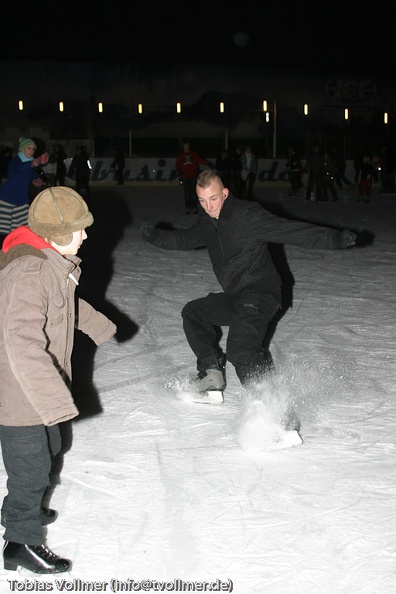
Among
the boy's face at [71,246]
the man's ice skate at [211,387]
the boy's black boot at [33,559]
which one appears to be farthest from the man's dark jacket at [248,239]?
the boy's black boot at [33,559]

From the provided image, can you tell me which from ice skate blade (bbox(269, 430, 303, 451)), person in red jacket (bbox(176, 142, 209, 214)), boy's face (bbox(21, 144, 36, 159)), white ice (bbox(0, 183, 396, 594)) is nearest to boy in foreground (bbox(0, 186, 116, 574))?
white ice (bbox(0, 183, 396, 594))

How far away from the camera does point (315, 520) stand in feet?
8.95

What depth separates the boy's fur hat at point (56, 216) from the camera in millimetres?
2436

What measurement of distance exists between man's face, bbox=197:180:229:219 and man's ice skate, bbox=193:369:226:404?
2.70ft

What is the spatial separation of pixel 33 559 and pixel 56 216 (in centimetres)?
106

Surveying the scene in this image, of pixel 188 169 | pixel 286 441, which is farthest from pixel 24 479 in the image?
pixel 188 169

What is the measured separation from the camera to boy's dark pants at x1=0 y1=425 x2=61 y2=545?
7.70 feet

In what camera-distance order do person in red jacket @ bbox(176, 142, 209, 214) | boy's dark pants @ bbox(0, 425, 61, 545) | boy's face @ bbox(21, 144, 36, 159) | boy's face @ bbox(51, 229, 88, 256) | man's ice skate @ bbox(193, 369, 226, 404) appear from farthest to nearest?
person in red jacket @ bbox(176, 142, 209, 214), boy's face @ bbox(21, 144, 36, 159), man's ice skate @ bbox(193, 369, 226, 404), boy's face @ bbox(51, 229, 88, 256), boy's dark pants @ bbox(0, 425, 61, 545)

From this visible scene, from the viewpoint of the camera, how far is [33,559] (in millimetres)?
2363

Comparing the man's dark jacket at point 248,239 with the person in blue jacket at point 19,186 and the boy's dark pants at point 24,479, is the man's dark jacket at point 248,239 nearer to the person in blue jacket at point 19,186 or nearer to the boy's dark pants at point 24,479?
the boy's dark pants at point 24,479

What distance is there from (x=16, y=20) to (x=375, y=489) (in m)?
32.1

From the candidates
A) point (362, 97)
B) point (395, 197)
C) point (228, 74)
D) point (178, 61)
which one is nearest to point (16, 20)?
point (178, 61)

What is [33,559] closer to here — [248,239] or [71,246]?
[71,246]

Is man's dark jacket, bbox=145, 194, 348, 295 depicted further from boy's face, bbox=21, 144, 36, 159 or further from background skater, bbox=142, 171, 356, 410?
boy's face, bbox=21, 144, 36, 159
